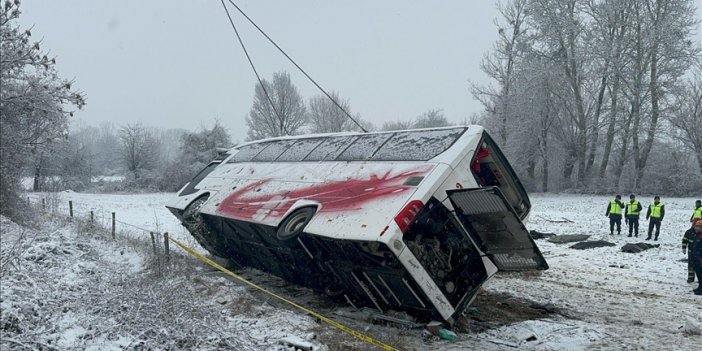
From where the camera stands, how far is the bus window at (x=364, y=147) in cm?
723

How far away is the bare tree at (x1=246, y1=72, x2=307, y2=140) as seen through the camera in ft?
146

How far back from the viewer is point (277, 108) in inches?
1747

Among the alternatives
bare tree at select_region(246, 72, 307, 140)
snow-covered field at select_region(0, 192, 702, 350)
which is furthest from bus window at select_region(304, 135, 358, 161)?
bare tree at select_region(246, 72, 307, 140)

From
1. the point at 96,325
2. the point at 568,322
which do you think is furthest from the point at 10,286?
the point at 568,322

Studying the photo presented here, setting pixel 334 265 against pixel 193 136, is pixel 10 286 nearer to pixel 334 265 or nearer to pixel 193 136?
pixel 334 265

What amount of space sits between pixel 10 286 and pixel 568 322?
6.88 meters

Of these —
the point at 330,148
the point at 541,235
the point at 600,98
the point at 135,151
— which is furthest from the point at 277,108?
the point at 330,148

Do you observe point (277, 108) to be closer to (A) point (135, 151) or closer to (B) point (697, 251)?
(A) point (135, 151)

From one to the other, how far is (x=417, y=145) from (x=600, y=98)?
2698 cm

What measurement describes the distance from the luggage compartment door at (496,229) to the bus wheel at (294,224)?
192 centimetres

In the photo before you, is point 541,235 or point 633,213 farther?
point 541,235

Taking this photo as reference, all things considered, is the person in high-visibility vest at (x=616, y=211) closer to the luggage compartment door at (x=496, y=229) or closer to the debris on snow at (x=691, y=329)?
the debris on snow at (x=691, y=329)

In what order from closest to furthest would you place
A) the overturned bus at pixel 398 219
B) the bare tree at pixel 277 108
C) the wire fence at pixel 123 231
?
the overturned bus at pixel 398 219
the wire fence at pixel 123 231
the bare tree at pixel 277 108

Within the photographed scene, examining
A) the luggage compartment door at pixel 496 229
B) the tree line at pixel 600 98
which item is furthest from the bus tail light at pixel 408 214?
the tree line at pixel 600 98
